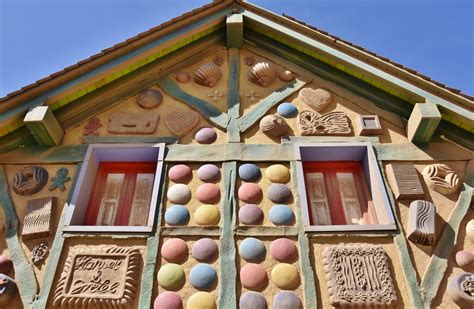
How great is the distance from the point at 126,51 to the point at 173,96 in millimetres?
752

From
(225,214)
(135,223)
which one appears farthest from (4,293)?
(225,214)

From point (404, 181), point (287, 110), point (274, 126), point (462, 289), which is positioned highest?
point (287, 110)

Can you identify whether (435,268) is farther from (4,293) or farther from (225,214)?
(4,293)

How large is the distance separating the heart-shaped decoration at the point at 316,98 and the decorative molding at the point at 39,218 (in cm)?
290

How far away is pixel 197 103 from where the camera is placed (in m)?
4.95

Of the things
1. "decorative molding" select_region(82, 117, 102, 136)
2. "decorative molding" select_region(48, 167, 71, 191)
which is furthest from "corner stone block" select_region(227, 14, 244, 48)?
"decorative molding" select_region(48, 167, 71, 191)

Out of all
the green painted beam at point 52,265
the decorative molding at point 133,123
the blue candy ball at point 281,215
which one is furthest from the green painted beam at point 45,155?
the blue candy ball at point 281,215

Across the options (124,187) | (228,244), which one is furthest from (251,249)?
(124,187)

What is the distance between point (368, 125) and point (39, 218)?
137 inches

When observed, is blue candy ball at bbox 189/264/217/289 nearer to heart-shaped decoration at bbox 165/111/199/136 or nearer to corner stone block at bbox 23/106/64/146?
heart-shaped decoration at bbox 165/111/199/136

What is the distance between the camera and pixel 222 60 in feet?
18.1

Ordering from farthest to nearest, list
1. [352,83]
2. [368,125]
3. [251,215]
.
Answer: [352,83] < [368,125] < [251,215]

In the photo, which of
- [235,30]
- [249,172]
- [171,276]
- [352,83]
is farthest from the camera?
[235,30]

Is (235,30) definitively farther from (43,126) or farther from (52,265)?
(52,265)
